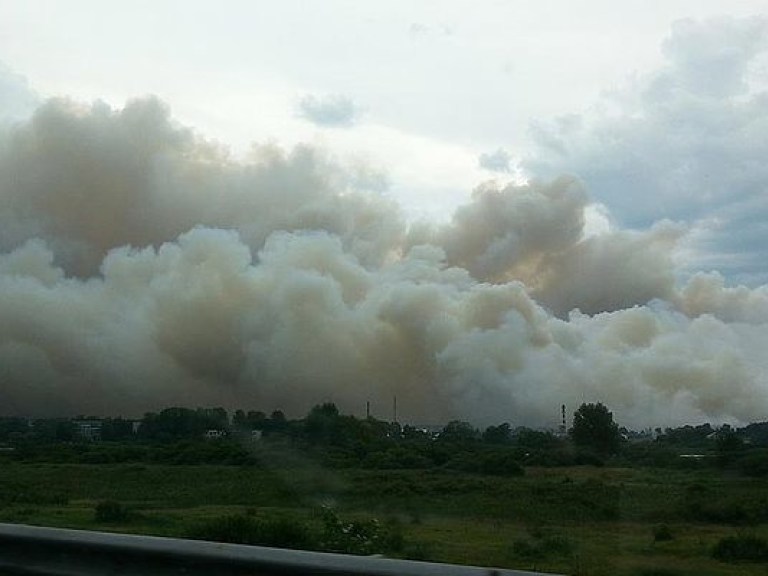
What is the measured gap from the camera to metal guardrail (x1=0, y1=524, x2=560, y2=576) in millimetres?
4902

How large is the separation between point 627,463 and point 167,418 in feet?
42.9

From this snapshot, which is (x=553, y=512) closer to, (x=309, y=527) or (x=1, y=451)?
(x=309, y=527)

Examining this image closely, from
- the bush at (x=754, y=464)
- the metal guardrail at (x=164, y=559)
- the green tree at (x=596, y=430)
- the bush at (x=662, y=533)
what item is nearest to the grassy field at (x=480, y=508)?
the bush at (x=662, y=533)

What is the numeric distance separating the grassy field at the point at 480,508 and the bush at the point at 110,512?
0.03 m

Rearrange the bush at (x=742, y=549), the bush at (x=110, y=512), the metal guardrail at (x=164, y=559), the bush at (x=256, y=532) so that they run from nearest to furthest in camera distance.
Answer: the metal guardrail at (x=164, y=559), the bush at (x=742, y=549), the bush at (x=256, y=532), the bush at (x=110, y=512)

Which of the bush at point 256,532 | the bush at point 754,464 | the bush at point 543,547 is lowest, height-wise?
the bush at point 543,547

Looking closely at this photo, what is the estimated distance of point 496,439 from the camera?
19625 millimetres

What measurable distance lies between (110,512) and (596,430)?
849 cm

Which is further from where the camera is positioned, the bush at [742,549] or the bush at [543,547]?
the bush at [543,547]

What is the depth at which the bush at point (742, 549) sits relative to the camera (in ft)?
29.1

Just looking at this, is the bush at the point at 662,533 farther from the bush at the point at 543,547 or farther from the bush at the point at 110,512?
the bush at the point at 110,512

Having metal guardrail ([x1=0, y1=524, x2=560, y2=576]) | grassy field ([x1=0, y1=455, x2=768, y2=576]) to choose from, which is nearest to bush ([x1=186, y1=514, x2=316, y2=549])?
grassy field ([x1=0, y1=455, x2=768, y2=576])

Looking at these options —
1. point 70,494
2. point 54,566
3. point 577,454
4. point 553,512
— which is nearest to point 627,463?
point 577,454

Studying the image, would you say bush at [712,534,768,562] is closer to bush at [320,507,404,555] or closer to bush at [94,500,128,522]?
bush at [320,507,404,555]
